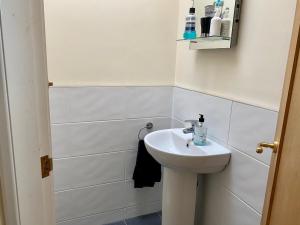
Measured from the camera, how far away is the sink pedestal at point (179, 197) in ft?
5.42

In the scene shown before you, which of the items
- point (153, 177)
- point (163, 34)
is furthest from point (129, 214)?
point (163, 34)

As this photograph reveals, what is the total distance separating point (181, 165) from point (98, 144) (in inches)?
29.7

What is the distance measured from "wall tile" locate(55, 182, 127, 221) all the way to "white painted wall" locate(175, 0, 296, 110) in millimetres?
1120

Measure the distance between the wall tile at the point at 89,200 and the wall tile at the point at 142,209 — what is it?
9 cm

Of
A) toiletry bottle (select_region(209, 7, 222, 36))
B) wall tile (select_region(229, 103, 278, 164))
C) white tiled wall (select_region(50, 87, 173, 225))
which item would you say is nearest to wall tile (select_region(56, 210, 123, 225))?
white tiled wall (select_region(50, 87, 173, 225))

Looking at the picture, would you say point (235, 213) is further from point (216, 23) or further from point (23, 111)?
point (23, 111)

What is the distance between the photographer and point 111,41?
5.98 ft

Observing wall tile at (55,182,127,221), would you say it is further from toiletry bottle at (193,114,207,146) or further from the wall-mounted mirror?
the wall-mounted mirror

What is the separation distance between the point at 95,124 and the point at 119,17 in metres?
0.79

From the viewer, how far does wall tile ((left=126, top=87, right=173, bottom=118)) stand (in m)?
1.97

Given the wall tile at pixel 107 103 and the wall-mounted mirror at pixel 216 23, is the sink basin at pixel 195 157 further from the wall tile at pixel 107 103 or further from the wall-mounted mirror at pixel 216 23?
the wall-mounted mirror at pixel 216 23

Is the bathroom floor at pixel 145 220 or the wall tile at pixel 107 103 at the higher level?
the wall tile at pixel 107 103

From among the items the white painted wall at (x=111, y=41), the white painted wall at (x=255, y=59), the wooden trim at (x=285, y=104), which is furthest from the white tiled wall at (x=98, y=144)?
the wooden trim at (x=285, y=104)

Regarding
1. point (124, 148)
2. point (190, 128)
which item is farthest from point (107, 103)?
point (190, 128)
